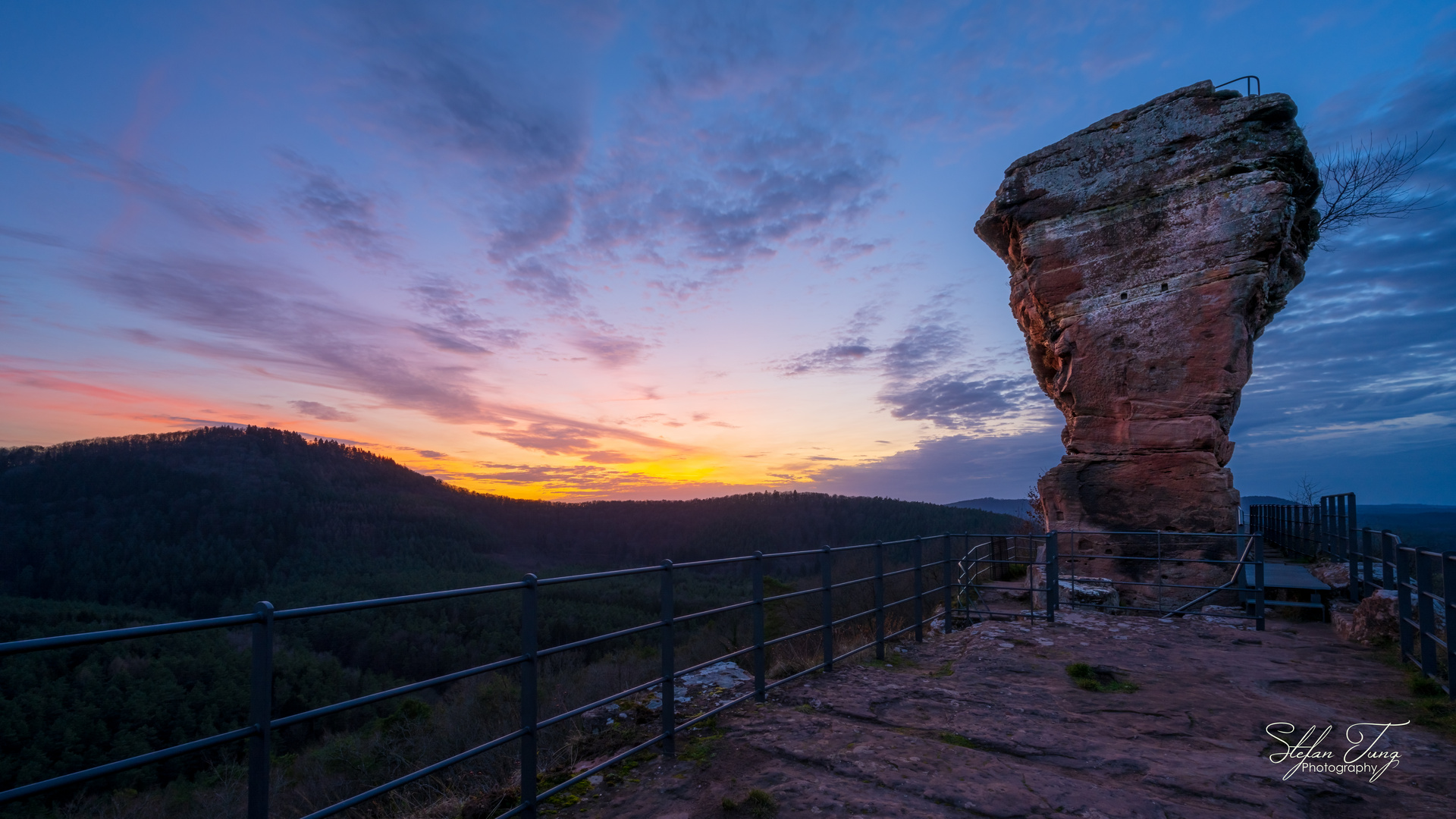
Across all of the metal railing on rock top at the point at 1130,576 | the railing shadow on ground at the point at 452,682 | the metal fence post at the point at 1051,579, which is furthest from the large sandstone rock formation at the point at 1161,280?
the railing shadow on ground at the point at 452,682

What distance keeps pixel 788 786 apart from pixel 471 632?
211 ft

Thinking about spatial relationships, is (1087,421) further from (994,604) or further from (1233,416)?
(994,604)

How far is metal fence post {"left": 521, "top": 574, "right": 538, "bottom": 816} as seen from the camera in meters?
3.77

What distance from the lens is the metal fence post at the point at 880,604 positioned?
23.9ft

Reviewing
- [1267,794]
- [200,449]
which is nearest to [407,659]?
[1267,794]

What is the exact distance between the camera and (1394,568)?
984cm

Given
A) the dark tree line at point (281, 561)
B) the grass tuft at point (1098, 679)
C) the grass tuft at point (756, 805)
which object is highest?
the grass tuft at point (756, 805)

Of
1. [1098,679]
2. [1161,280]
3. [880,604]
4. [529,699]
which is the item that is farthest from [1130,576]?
[529,699]

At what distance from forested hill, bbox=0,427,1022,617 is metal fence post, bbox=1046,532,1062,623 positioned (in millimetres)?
51427

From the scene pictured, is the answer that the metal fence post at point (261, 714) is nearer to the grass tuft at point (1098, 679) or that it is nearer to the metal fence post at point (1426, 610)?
the grass tuft at point (1098, 679)

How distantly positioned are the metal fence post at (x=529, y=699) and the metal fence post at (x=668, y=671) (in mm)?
1052

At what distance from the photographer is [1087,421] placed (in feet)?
42.0

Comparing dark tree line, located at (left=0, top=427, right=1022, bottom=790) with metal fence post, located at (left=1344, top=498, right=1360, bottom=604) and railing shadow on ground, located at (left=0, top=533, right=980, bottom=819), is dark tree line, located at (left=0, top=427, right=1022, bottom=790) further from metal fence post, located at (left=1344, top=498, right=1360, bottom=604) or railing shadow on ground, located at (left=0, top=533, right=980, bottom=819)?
railing shadow on ground, located at (left=0, top=533, right=980, bottom=819)

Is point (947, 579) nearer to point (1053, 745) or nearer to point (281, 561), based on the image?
point (1053, 745)
